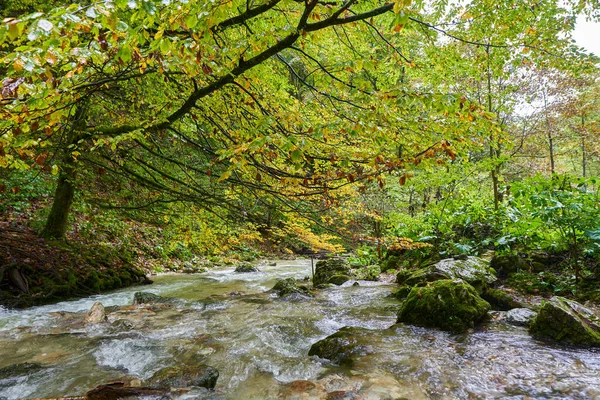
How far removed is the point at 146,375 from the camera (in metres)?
3.78

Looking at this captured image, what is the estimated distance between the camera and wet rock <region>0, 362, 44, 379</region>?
12.0 ft

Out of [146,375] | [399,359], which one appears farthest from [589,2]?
[146,375]

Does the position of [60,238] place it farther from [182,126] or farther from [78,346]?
[182,126]

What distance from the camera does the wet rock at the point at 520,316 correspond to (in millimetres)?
4949

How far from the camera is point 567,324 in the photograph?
4242mm

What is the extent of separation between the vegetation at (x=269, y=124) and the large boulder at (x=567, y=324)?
1442 mm

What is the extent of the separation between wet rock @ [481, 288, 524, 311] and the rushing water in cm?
98

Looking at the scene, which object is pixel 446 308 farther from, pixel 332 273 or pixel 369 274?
pixel 332 273

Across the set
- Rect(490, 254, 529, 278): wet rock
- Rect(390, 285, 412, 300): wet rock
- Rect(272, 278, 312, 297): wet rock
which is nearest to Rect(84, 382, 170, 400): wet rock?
Rect(272, 278, 312, 297): wet rock

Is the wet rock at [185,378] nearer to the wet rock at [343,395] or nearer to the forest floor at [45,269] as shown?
the wet rock at [343,395]

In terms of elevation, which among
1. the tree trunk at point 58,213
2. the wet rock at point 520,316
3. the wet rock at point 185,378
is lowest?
the wet rock at point 185,378

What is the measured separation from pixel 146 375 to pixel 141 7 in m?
3.72

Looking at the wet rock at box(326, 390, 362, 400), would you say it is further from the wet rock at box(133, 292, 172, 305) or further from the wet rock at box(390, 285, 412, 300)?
the wet rock at box(133, 292, 172, 305)

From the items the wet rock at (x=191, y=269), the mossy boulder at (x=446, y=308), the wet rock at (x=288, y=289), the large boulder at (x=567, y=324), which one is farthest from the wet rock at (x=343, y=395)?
the wet rock at (x=191, y=269)
